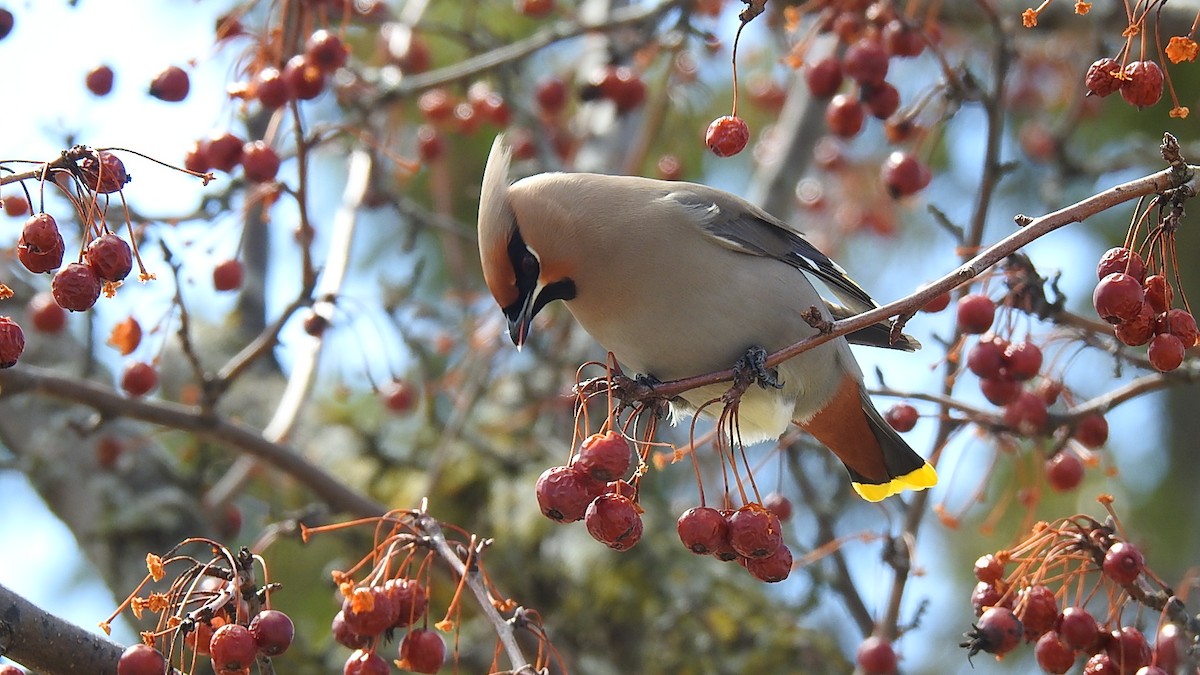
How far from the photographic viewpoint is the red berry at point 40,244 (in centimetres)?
210

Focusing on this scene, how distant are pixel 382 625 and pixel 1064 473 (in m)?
1.96

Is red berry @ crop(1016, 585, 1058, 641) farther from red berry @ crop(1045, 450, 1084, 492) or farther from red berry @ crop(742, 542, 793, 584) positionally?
red berry @ crop(1045, 450, 1084, 492)

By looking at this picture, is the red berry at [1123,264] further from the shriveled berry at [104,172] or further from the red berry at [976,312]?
the shriveled berry at [104,172]

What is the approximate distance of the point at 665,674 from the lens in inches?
174

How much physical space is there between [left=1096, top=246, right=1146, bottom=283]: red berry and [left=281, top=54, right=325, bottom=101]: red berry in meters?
2.01

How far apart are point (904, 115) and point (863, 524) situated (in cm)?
306

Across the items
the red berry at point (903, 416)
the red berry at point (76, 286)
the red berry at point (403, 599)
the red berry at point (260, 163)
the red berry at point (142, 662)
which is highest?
the red berry at point (260, 163)

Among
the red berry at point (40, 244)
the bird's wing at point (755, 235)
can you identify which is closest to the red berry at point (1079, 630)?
the bird's wing at point (755, 235)

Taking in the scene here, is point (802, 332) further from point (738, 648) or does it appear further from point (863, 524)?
point (863, 524)

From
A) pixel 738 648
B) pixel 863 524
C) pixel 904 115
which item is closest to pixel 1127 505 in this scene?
pixel 863 524

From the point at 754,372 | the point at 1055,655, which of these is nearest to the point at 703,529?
the point at 754,372

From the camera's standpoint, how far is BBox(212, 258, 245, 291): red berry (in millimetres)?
3846

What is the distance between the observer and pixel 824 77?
12.3 feet

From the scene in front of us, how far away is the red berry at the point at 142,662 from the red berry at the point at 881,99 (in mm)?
2367
